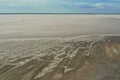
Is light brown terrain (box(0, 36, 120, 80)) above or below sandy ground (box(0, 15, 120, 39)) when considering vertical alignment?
above

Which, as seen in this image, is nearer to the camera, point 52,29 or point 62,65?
point 62,65

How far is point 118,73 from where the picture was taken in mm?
7480

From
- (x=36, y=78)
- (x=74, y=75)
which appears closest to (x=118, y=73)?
(x=74, y=75)

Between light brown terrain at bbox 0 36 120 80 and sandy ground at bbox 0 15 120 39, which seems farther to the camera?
sandy ground at bbox 0 15 120 39

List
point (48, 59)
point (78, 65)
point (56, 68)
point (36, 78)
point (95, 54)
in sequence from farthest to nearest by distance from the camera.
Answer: point (95, 54), point (48, 59), point (78, 65), point (56, 68), point (36, 78)

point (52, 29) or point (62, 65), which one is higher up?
point (62, 65)

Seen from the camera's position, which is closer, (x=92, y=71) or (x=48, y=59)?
(x=92, y=71)

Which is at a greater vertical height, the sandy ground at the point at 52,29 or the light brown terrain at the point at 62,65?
the light brown terrain at the point at 62,65

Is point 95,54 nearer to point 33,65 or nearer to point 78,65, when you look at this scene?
point 78,65

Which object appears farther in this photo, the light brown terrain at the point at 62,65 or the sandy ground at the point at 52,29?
the sandy ground at the point at 52,29

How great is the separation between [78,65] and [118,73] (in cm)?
178

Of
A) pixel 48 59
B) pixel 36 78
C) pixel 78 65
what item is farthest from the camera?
pixel 48 59

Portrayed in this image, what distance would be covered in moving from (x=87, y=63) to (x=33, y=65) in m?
2.43

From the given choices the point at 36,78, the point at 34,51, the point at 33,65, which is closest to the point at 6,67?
the point at 33,65
